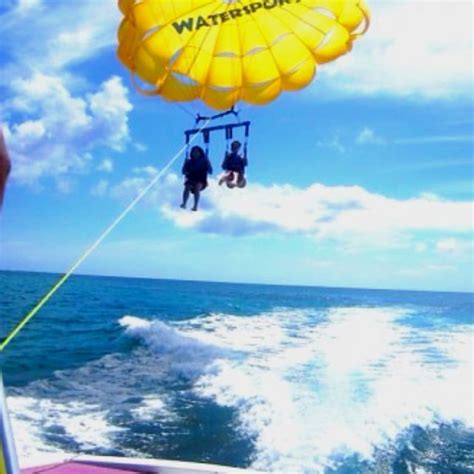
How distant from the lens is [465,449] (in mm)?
10438

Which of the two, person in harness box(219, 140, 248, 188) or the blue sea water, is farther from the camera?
the blue sea water

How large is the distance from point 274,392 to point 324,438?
3145mm

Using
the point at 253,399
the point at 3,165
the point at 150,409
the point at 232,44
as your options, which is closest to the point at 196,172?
the point at 232,44

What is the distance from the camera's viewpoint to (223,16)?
23.8 feet

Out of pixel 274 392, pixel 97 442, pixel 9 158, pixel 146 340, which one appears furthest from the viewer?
pixel 146 340

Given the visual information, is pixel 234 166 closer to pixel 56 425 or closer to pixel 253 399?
pixel 56 425

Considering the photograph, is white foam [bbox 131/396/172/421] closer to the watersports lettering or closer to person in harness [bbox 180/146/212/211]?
person in harness [bbox 180/146/212/211]

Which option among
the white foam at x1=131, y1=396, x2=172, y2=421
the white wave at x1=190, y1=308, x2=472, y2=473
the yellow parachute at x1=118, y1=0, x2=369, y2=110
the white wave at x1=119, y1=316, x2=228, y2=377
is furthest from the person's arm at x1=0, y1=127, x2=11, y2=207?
the white wave at x1=119, y1=316, x2=228, y2=377

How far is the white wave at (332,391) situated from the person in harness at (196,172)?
4.90 m

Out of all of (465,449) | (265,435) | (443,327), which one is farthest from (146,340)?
(443,327)

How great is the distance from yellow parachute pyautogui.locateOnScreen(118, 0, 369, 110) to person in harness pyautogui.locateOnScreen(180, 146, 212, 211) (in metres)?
0.68

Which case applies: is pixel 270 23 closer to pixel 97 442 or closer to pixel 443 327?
pixel 97 442

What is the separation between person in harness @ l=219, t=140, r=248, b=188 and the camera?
7.82m

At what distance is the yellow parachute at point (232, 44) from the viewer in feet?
23.4
